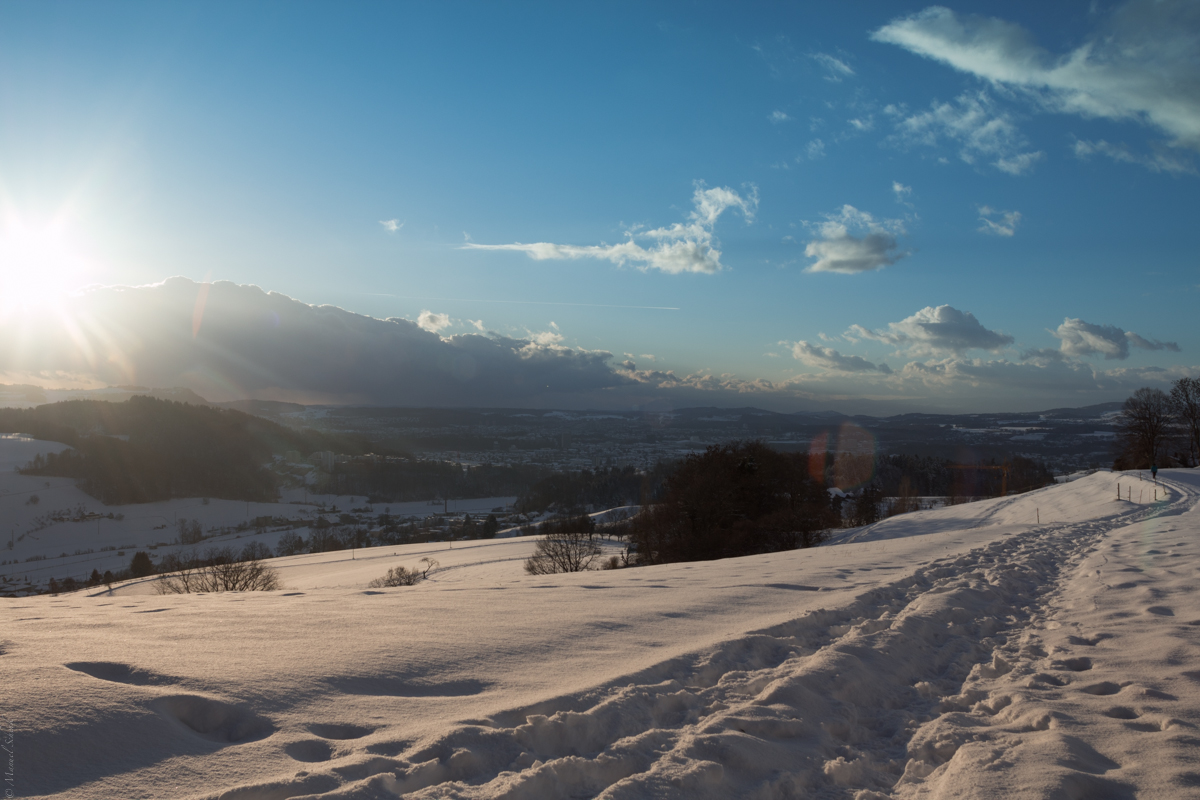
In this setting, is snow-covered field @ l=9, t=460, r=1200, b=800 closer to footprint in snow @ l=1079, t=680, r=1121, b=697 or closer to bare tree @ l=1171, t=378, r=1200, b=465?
footprint in snow @ l=1079, t=680, r=1121, b=697

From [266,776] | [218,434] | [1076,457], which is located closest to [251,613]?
[266,776]

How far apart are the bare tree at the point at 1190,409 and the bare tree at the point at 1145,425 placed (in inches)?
27.0

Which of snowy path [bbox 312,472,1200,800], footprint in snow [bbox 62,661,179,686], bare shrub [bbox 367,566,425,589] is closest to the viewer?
snowy path [bbox 312,472,1200,800]

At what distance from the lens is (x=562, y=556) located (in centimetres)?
4228

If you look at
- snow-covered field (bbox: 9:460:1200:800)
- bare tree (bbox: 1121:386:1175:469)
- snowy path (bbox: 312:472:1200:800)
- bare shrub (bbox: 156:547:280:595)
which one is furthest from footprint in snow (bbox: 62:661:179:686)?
bare tree (bbox: 1121:386:1175:469)

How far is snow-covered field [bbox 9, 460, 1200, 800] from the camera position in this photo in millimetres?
3213

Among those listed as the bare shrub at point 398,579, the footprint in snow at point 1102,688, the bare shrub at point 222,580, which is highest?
the footprint in snow at point 1102,688

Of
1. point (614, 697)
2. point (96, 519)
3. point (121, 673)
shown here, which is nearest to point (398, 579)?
point (121, 673)

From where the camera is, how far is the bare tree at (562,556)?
135ft

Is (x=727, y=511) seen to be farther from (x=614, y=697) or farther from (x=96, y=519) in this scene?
(x=96, y=519)

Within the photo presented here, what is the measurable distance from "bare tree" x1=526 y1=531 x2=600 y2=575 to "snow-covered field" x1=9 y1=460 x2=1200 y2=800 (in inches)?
1314

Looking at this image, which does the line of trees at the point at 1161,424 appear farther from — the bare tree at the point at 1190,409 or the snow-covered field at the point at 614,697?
the snow-covered field at the point at 614,697

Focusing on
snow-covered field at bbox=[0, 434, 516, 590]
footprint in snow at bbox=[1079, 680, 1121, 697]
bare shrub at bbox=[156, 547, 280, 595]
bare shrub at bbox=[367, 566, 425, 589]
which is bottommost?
snow-covered field at bbox=[0, 434, 516, 590]

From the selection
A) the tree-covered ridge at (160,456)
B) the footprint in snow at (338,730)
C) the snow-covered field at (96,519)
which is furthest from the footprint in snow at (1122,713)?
the tree-covered ridge at (160,456)
